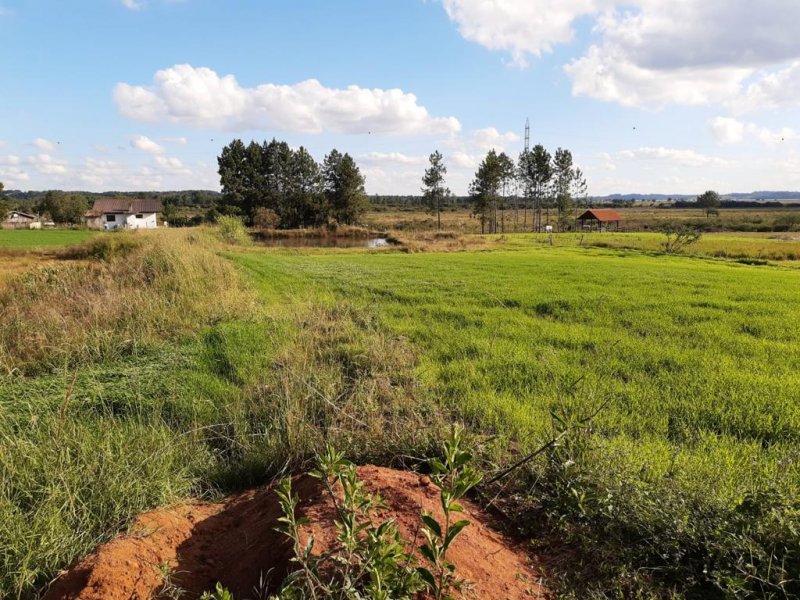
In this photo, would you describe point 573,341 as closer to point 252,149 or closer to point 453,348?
point 453,348

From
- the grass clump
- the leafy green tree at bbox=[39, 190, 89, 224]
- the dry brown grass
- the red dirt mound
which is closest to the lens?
the red dirt mound

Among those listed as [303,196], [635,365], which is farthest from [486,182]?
[635,365]

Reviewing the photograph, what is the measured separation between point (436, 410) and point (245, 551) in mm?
2412

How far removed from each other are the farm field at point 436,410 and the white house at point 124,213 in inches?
3246

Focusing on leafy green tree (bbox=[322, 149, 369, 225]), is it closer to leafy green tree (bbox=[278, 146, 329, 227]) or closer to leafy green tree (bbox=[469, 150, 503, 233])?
leafy green tree (bbox=[278, 146, 329, 227])

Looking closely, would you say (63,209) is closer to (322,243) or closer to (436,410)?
(322,243)

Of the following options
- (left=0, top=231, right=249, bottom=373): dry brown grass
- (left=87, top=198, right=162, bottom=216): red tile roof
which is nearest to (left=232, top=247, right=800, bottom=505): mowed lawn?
(left=0, top=231, right=249, bottom=373): dry brown grass

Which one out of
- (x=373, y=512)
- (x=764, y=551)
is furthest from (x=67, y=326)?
(x=764, y=551)

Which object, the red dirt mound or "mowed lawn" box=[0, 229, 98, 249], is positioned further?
"mowed lawn" box=[0, 229, 98, 249]

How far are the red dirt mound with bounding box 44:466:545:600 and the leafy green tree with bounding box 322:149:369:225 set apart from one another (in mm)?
81533

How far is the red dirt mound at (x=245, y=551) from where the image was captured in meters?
2.40

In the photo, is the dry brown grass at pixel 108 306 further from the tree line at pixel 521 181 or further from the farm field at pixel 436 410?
the tree line at pixel 521 181

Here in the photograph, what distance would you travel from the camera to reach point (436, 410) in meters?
4.73

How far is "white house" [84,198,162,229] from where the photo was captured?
272ft
